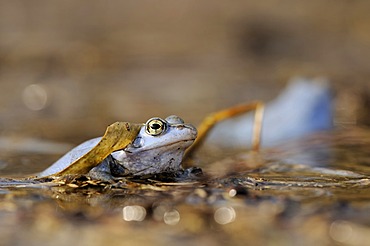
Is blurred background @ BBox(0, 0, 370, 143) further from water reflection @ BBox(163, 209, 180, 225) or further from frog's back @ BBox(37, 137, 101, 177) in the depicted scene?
water reflection @ BBox(163, 209, 180, 225)

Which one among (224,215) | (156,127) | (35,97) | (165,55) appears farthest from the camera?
(165,55)

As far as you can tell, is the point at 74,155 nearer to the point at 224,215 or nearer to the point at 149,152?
the point at 149,152

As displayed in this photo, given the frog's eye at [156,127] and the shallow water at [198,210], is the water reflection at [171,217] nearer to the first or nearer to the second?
the shallow water at [198,210]

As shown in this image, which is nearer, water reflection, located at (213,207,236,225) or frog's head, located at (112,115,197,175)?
water reflection, located at (213,207,236,225)

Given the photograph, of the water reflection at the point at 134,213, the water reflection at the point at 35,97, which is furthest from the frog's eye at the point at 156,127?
the water reflection at the point at 35,97

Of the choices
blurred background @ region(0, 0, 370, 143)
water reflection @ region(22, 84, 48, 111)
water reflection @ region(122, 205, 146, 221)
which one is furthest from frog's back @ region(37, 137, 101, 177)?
water reflection @ region(22, 84, 48, 111)

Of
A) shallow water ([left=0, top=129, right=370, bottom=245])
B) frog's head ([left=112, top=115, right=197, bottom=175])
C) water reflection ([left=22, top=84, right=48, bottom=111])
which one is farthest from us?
water reflection ([left=22, top=84, right=48, bottom=111])

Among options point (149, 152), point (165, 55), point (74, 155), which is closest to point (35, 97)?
point (165, 55)
